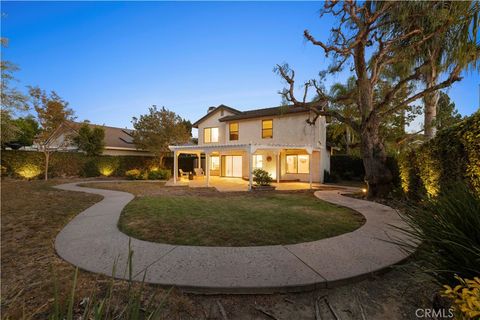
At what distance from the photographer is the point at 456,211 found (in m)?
2.01

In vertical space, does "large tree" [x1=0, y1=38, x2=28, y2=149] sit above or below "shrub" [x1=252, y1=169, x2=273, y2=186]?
above

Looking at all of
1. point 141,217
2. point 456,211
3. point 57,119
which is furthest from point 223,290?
point 57,119

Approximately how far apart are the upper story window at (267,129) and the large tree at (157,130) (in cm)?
850

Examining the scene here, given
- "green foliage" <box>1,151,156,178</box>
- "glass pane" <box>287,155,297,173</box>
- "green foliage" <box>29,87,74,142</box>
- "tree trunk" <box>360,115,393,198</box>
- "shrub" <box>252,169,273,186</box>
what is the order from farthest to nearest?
"green foliage" <box>29,87,74,142</box> < "glass pane" <box>287,155,297,173</box> < "green foliage" <box>1,151,156,178</box> < "shrub" <box>252,169,273,186</box> < "tree trunk" <box>360,115,393,198</box>

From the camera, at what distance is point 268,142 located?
17359mm

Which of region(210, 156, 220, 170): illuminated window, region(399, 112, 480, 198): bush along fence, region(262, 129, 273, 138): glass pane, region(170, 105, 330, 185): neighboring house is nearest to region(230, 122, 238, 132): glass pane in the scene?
region(170, 105, 330, 185): neighboring house

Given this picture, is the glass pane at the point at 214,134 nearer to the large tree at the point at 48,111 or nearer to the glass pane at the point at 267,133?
the glass pane at the point at 267,133

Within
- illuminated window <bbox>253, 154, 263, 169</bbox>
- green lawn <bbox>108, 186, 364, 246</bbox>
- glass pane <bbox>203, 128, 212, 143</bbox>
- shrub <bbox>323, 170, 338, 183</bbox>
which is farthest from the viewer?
glass pane <bbox>203, 128, 212, 143</bbox>

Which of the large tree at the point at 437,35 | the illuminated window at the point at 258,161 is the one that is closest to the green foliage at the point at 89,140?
the illuminated window at the point at 258,161

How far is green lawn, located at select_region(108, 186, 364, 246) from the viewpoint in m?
4.47

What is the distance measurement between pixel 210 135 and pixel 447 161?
17719 mm

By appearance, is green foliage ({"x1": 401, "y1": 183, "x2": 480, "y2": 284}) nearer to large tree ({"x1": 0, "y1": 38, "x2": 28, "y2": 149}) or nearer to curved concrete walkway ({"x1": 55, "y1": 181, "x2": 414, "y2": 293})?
curved concrete walkway ({"x1": 55, "y1": 181, "x2": 414, "y2": 293})

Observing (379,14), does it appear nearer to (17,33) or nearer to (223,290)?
(223,290)

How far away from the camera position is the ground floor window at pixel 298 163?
1698 cm
